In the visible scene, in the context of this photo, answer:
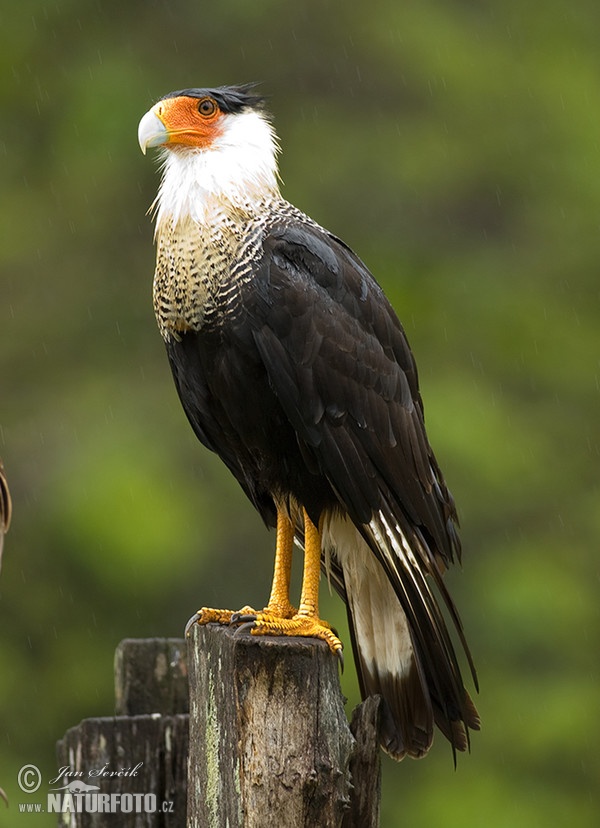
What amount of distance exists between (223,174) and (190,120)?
22cm

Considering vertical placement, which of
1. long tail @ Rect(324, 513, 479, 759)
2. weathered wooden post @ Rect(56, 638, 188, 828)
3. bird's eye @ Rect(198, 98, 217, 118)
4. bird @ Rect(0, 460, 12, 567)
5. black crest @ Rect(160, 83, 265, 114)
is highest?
black crest @ Rect(160, 83, 265, 114)

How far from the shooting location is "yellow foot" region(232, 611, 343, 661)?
3713mm

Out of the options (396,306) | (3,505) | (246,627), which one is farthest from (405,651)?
(396,306)

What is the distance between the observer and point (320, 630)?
377 cm

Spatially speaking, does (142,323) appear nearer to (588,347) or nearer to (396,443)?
(588,347)

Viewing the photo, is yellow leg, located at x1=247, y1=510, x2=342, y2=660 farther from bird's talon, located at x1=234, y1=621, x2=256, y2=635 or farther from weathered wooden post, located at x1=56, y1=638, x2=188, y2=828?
weathered wooden post, located at x1=56, y1=638, x2=188, y2=828

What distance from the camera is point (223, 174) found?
402 cm

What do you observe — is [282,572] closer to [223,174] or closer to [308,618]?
[308,618]

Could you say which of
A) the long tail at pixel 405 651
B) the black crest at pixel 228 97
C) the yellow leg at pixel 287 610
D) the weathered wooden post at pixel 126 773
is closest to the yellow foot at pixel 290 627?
the yellow leg at pixel 287 610

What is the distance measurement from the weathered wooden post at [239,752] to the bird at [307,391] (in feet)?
0.77

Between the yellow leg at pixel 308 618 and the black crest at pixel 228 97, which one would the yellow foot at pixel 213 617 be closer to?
the yellow leg at pixel 308 618

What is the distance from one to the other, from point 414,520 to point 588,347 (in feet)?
17.4

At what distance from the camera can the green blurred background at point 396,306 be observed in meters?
7.95

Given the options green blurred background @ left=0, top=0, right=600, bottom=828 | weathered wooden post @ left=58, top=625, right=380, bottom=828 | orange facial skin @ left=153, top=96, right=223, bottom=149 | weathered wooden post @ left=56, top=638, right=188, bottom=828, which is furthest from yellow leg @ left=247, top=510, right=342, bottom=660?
green blurred background @ left=0, top=0, right=600, bottom=828
